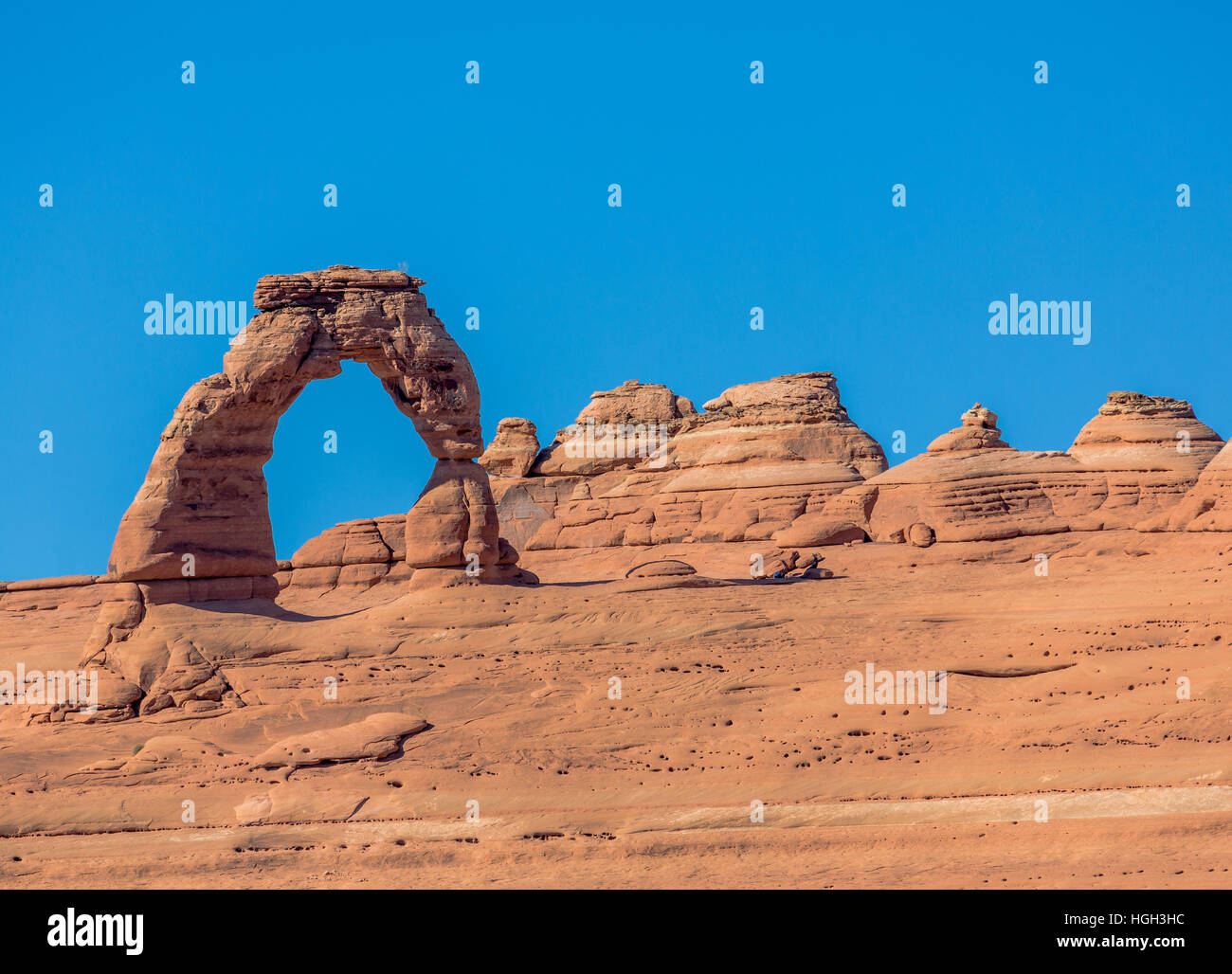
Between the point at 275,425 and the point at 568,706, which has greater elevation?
the point at 275,425

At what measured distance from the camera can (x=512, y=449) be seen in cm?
5247

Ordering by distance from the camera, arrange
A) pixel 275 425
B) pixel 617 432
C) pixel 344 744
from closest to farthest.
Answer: pixel 344 744 < pixel 275 425 < pixel 617 432

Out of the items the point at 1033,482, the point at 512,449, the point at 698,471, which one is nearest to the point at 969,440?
the point at 1033,482

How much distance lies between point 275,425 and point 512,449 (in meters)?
28.7

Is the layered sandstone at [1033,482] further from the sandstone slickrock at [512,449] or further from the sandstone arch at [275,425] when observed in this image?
the sandstone slickrock at [512,449]

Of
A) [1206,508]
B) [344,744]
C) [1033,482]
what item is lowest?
[344,744]

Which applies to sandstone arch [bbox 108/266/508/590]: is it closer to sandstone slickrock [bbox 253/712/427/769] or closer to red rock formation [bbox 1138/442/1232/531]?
sandstone slickrock [bbox 253/712/427/769]

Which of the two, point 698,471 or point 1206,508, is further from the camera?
point 698,471

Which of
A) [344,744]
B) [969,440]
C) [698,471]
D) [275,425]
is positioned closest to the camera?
[344,744]

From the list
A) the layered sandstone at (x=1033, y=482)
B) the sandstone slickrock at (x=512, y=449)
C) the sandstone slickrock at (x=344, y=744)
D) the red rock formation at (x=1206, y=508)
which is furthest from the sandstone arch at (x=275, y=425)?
the sandstone slickrock at (x=512, y=449)

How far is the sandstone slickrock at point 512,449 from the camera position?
171ft

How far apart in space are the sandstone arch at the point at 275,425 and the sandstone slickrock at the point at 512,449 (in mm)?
27804

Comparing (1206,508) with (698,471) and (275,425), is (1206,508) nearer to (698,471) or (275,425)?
(275,425)

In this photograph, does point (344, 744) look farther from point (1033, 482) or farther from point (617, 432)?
point (617, 432)
